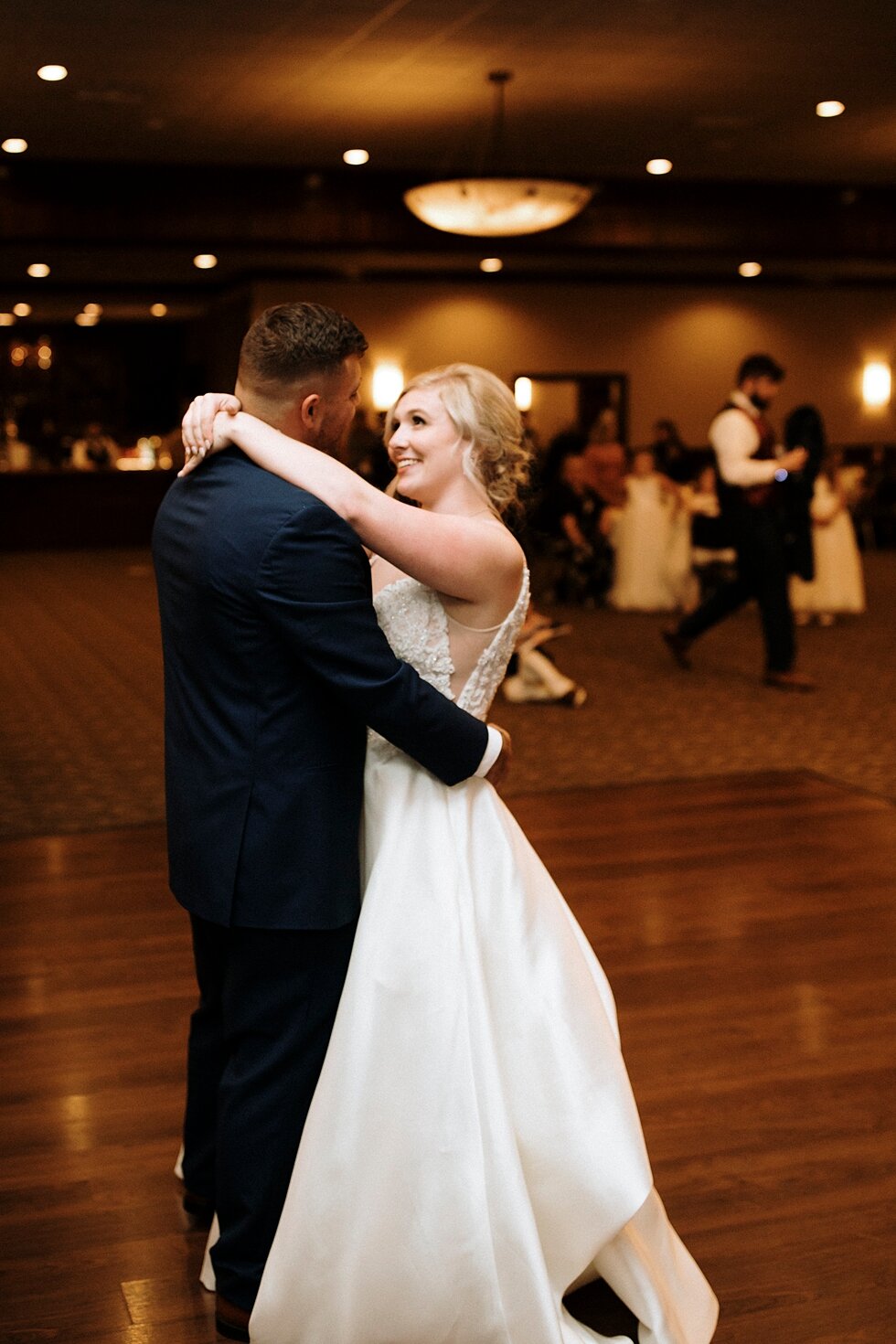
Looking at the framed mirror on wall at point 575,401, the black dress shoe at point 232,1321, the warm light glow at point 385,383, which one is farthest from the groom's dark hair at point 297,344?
the framed mirror on wall at point 575,401

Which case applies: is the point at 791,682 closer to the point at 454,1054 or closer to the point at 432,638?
the point at 432,638

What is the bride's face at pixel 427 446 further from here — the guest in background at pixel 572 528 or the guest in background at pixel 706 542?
the guest in background at pixel 572 528

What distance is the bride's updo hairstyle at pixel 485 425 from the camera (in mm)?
2133

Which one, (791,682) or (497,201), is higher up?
(497,201)

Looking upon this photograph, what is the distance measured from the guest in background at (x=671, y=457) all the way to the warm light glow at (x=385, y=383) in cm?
387

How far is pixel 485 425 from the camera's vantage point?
2.13 metres

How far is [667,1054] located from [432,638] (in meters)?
1.39

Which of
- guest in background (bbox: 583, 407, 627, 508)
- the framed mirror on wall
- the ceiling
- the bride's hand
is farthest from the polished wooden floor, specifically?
the framed mirror on wall

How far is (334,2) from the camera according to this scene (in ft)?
23.5

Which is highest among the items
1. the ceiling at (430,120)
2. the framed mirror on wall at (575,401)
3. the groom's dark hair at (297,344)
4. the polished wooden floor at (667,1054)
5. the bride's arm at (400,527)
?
the ceiling at (430,120)

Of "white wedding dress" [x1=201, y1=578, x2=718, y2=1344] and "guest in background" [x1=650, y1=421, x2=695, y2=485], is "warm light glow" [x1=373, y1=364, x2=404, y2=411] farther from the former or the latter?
"white wedding dress" [x1=201, y1=578, x2=718, y2=1344]

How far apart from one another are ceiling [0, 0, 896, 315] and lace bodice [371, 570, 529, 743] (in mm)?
5889

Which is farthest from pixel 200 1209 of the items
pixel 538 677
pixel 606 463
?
pixel 606 463

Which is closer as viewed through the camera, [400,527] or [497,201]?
[400,527]
